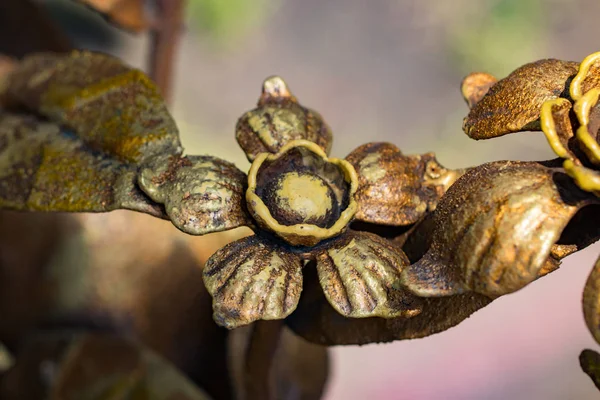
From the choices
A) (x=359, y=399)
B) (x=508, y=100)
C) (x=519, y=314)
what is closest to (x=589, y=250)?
(x=519, y=314)

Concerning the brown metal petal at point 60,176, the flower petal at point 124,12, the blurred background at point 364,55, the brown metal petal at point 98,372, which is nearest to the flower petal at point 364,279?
the brown metal petal at point 60,176

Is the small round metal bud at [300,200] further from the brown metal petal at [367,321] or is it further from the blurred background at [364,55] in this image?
the blurred background at [364,55]

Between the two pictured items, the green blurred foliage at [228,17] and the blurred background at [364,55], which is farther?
the green blurred foliage at [228,17]

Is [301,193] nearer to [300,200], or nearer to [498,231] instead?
[300,200]

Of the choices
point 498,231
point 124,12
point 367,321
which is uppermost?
point 124,12

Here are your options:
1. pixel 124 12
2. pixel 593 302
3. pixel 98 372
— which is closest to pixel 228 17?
pixel 124 12

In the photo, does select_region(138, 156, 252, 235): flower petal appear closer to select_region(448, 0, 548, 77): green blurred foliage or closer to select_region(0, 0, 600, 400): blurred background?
select_region(0, 0, 600, 400): blurred background
